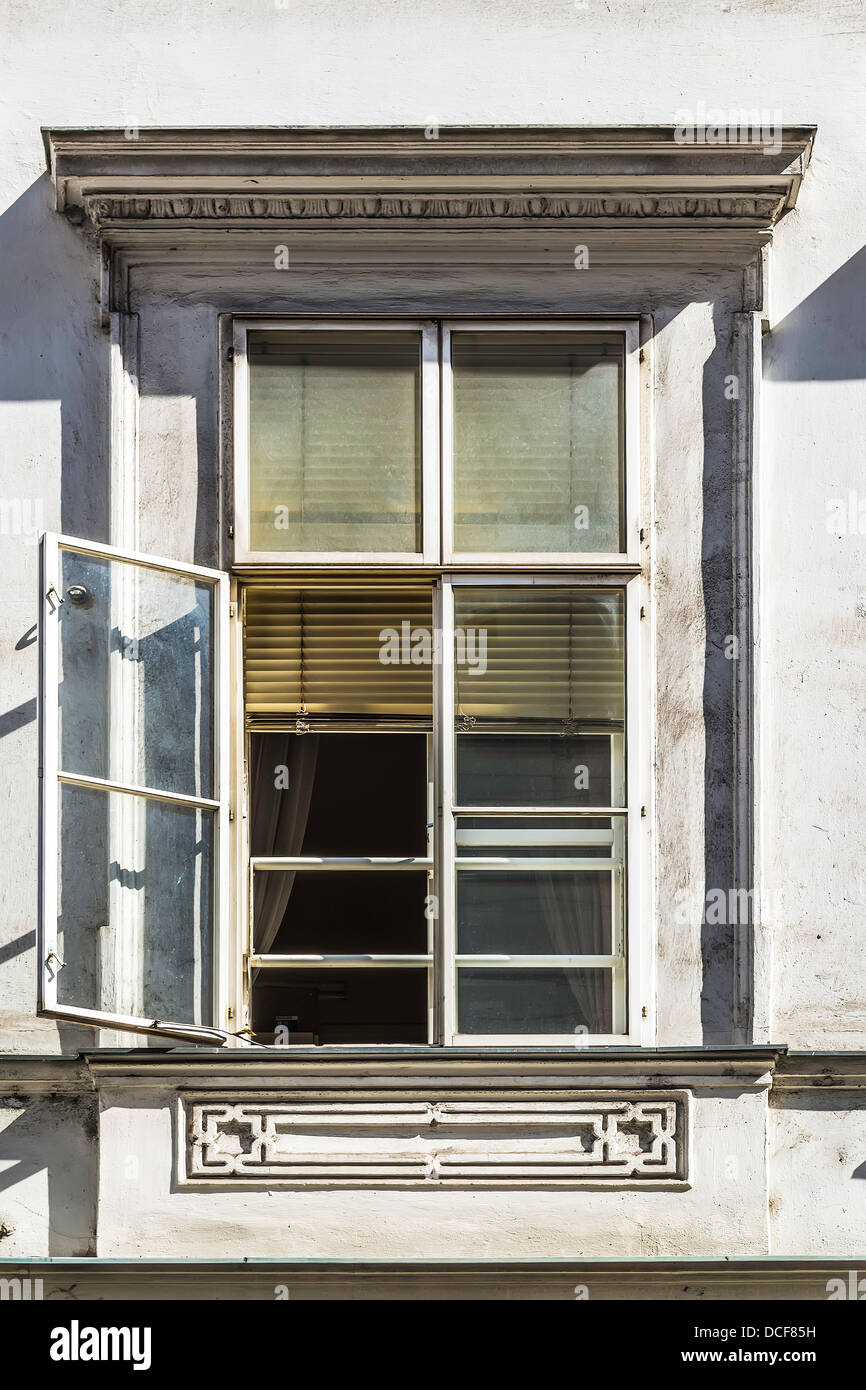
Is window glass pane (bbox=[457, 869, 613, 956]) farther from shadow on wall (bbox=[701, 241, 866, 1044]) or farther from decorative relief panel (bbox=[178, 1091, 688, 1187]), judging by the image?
decorative relief panel (bbox=[178, 1091, 688, 1187])

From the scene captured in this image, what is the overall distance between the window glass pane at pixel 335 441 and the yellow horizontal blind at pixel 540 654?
0.39 meters

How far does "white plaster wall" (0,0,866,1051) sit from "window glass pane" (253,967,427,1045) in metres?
3.42

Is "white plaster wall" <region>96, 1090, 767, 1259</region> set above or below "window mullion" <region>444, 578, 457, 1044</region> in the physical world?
below

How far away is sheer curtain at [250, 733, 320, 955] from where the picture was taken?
626 cm

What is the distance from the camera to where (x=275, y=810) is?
6.42 meters

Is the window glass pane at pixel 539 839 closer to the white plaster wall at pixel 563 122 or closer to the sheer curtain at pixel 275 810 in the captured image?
the white plaster wall at pixel 563 122

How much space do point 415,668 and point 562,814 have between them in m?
0.79

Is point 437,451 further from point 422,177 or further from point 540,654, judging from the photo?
point 422,177

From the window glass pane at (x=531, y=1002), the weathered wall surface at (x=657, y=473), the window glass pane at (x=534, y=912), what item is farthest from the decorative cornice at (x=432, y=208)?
the window glass pane at (x=531, y=1002)

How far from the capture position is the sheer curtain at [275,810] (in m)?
6.26

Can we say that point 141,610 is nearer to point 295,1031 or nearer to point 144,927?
point 144,927

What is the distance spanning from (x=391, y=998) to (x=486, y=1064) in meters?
4.94

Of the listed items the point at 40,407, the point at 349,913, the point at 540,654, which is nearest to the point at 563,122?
the point at 540,654

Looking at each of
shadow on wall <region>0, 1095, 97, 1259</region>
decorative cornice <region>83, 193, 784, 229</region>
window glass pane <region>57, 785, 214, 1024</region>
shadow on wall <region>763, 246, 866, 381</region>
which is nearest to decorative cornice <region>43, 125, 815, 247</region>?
decorative cornice <region>83, 193, 784, 229</region>
